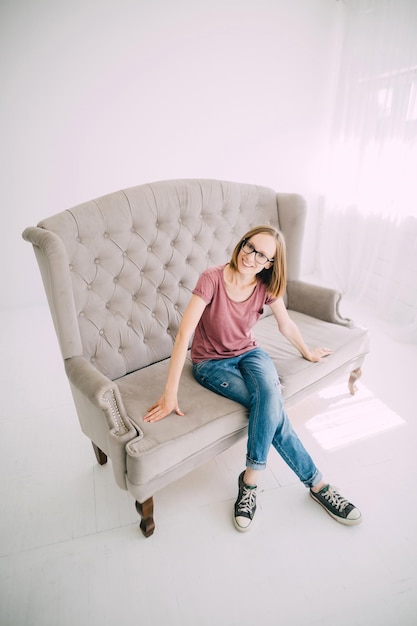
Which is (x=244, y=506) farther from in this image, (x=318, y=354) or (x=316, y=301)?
(x=316, y=301)

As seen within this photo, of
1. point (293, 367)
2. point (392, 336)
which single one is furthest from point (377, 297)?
point (293, 367)

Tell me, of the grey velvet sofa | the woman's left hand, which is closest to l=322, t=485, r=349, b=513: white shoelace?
the grey velvet sofa

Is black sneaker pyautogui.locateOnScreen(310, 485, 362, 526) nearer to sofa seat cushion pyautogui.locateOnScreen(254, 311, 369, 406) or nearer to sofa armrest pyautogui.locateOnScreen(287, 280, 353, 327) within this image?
sofa seat cushion pyautogui.locateOnScreen(254, 311, 369, 406)

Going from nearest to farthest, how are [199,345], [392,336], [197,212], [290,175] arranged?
[199,345]
[197,212]
[392,336]
[290,175]

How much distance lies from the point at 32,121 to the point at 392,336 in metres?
3.14

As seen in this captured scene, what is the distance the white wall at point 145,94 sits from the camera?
256cm

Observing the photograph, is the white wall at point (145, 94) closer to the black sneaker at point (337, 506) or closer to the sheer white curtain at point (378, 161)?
the sheer white curtain at point (378, 161)

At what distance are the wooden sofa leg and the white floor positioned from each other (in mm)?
37

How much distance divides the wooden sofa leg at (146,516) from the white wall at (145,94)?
8.07 ft

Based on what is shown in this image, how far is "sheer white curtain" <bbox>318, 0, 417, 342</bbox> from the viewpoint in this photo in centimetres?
257

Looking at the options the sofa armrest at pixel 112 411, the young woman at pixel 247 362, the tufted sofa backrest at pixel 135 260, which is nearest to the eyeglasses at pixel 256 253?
the young woman at pixel 247 362

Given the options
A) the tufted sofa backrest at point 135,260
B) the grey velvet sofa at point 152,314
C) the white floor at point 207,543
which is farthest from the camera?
the tufted sofa backrest at point 135,260

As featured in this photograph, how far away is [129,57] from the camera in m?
2.71

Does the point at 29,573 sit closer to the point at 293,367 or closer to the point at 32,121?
the point at 293,367
